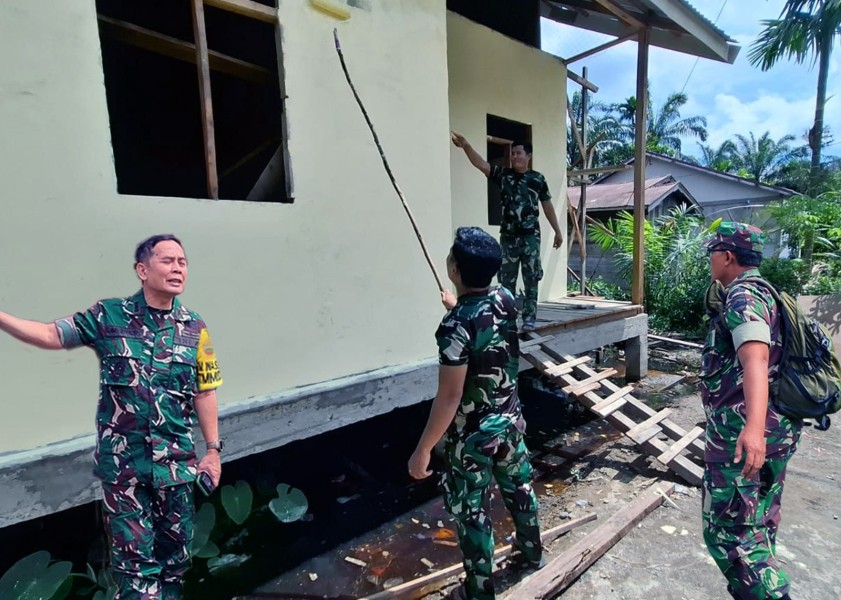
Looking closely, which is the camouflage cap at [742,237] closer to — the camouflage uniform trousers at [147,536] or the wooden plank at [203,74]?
the camouflage uniform trousers at [147,536]

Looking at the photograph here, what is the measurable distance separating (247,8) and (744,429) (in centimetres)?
320

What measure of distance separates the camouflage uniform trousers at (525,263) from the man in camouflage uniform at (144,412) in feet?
10.4

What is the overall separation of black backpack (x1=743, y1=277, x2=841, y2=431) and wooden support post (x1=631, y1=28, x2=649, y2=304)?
409 cm

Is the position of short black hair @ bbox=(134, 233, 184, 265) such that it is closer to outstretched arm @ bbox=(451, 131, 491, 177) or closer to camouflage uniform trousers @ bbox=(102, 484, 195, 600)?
camouflage uniform trousers @ bbox=(102, 484, 195, 600)

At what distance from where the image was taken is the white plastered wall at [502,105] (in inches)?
216

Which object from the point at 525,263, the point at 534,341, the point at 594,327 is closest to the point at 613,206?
the point at 594,327

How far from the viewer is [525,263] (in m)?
4.51

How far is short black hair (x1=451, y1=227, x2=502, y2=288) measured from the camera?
1953 mm

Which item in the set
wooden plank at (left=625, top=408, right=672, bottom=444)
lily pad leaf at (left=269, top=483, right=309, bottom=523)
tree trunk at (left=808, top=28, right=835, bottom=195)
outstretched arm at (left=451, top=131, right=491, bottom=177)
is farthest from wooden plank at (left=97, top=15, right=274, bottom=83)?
tree trunk at (left=808, top=28, right=835, bottom=195)

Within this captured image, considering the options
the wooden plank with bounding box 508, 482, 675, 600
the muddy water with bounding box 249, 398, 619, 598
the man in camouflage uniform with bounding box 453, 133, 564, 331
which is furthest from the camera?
the man in camouflage uniform with bounding box 453, 133, 564, 331

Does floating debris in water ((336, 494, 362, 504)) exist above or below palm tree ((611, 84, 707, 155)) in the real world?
below

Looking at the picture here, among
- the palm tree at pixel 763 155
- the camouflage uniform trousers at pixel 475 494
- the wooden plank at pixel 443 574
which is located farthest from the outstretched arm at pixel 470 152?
the palm tree at pixel 763 155

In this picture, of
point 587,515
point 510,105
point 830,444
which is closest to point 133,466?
point 587,515

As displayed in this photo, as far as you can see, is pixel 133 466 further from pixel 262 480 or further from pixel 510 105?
pixel 510 105
